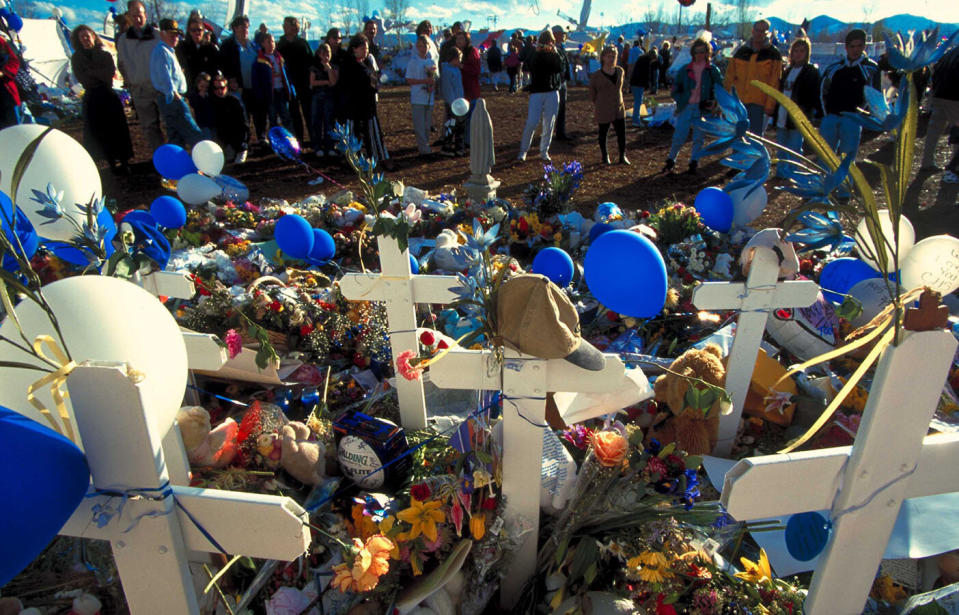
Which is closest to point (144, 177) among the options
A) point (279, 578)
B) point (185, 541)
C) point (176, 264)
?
point (176, 264)

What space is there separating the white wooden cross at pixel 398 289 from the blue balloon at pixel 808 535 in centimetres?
133

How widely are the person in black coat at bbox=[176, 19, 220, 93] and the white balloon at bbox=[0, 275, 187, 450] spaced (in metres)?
7.19

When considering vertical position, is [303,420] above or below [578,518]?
below

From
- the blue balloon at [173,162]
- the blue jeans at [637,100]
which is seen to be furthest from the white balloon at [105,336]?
the blue jeans at [637,100]

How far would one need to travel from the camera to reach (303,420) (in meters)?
2.81

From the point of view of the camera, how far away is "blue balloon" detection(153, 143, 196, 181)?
222 inches

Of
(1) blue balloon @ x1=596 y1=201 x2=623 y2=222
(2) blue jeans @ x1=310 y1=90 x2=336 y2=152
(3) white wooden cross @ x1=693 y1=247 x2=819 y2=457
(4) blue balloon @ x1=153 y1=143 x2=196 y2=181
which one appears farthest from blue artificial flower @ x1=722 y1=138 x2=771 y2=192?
(2) blue jeans @ x1=310 y1=90 x2=336 y2=152

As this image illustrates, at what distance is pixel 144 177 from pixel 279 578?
276 inches

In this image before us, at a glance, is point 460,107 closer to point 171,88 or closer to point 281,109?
point 281,109

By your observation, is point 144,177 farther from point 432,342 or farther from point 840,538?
point 840,538

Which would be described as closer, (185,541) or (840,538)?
(185,541)

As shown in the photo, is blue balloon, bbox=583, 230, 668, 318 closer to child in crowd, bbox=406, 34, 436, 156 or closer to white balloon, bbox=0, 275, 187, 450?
white balloon, bbox=0, 275, 187, 450

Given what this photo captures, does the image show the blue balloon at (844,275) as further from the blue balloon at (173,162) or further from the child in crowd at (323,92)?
the child in crowd at (323,92)

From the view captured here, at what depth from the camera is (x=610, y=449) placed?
1.83 metres
